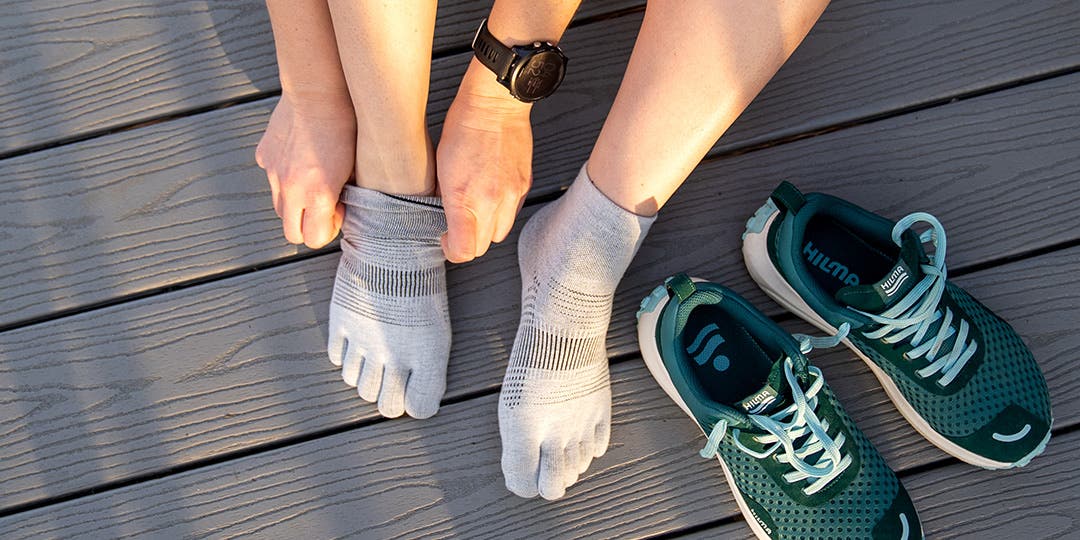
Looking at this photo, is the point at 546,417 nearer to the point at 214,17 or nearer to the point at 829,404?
the point at 829,404

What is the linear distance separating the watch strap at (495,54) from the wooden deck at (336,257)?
210 mm

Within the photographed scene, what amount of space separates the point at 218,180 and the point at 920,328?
0.92 m

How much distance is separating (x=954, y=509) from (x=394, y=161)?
822mm

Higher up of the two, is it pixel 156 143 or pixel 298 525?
pixel 156 143

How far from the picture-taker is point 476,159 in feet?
2.92

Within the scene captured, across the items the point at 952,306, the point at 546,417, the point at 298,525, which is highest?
the point at 952,306

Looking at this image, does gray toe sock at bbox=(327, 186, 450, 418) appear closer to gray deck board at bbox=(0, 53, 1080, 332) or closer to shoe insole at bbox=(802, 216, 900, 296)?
gray deck board at bbox=(0, 53, 1080, 332)

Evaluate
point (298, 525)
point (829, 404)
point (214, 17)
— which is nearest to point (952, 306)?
point (829, 404)

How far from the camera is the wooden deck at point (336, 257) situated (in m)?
0.95

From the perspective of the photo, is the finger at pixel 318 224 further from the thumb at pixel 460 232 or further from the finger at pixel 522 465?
the finger at pixel 522 465

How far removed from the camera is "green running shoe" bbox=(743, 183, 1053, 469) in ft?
2.88

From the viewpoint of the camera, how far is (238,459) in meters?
0.96

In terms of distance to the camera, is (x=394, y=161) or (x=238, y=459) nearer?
(x=394, y=161)

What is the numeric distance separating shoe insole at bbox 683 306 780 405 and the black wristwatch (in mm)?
338
